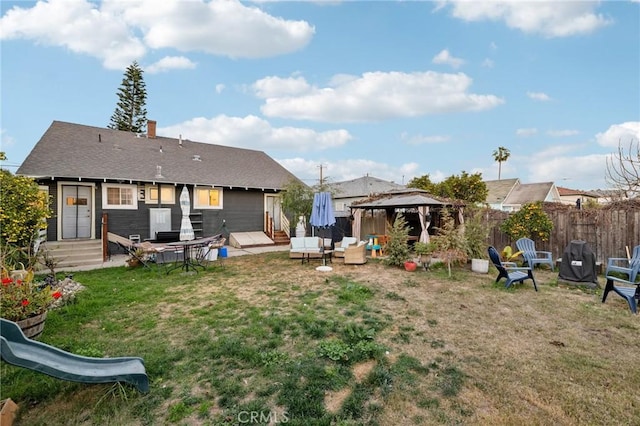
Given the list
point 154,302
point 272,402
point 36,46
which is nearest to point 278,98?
point 36,46

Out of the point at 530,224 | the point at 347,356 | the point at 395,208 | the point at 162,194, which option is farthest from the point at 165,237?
the point at 530,224

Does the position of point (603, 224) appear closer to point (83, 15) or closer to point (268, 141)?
point (83, 15)

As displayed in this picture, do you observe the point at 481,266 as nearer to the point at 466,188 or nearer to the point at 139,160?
the point at 139,160

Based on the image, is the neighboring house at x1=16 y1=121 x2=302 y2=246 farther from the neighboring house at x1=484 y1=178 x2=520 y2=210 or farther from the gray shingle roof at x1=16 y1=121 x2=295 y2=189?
the neighboring house at x1=484 y1=178 x2=520 y2=210

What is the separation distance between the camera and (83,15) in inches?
326

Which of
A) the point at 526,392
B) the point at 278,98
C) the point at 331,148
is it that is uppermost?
the point at 278,98

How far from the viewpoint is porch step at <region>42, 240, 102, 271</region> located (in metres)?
9.30

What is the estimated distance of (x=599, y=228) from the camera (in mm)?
8734

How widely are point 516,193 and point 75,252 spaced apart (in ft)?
130

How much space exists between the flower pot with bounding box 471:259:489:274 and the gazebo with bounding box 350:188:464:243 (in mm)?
2159

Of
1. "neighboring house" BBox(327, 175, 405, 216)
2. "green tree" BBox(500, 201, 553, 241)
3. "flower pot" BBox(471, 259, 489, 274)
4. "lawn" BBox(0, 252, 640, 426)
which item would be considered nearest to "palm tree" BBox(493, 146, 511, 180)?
"neighboring house" BBox(327, 175, 405, 216)

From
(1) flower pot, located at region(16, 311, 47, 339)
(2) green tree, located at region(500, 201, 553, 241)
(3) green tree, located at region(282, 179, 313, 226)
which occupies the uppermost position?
(3) green tree, located at region(282, 179, 313, 226)

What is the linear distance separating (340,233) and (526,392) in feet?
43.5

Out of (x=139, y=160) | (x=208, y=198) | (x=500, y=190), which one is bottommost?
(x=208, y=198)
